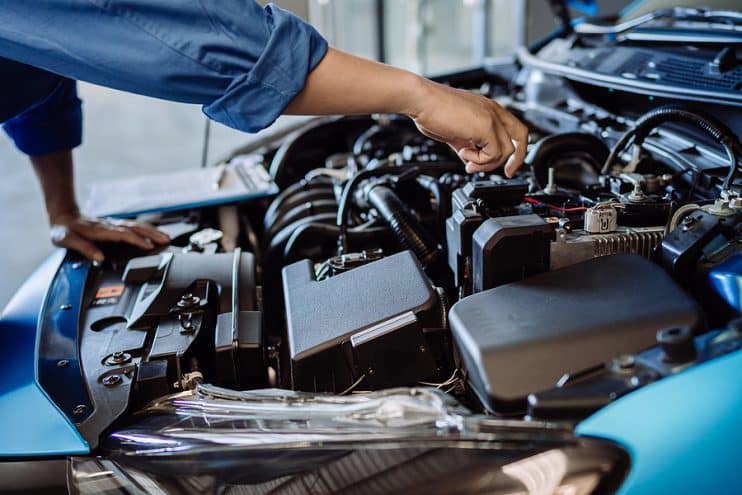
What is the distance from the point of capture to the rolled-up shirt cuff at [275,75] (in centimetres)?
95

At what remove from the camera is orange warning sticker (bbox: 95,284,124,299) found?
1.42 meters

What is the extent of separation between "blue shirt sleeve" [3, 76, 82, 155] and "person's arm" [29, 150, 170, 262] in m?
0.04

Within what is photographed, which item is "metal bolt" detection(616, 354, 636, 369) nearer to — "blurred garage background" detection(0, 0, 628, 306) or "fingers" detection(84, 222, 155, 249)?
"fingers" detection(84, 222, 155, 249)

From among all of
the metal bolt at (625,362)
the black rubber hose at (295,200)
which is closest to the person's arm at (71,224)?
the black rubber hose at (295,200)

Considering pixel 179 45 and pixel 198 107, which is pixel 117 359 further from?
pixel 198 107

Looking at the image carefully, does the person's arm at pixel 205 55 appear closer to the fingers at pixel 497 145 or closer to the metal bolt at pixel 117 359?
the fingers at pixel 497 145

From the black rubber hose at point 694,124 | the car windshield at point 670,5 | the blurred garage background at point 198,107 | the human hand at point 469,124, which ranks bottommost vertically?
the blurred garage background at point 198,107

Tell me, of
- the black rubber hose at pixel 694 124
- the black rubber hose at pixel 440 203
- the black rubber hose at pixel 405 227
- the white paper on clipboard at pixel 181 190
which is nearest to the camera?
the black rubber hose at pixel 694 124

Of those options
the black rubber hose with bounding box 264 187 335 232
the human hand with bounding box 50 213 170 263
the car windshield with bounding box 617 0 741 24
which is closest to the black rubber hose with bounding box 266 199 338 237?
the black rubber hose with bounding box 264 187 335 232

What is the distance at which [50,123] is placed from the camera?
5.76 feet

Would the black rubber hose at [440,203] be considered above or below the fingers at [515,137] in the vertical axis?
below

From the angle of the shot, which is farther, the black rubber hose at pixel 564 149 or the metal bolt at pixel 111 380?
the black rubber hose at pixel 564 149

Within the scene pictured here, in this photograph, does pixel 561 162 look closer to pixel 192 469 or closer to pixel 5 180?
pixel 192 469

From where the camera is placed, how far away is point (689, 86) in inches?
58.8
